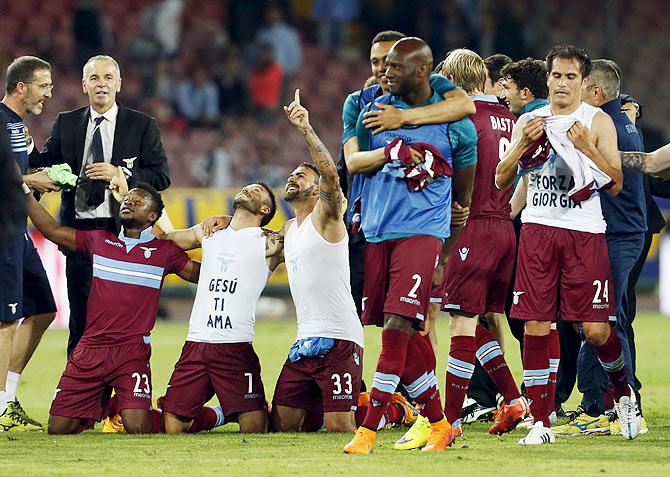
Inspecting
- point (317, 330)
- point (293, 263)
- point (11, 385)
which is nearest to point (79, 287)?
point (11, 385)

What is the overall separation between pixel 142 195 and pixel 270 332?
8169 mm

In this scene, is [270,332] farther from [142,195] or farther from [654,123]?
[654,123]

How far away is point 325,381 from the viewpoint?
9.09 meters

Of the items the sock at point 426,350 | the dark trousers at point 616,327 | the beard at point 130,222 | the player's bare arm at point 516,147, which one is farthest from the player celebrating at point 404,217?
the beard at point 130,222

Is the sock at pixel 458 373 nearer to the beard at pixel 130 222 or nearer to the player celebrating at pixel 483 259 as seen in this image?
the player celebrating at pixel 483 259

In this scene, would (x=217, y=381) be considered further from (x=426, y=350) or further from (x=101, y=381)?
(x=426, y=350)

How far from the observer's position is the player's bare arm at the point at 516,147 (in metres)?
8.05

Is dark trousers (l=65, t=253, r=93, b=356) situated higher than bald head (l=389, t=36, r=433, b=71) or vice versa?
bald head (l=389, t=36, r=433, b=71)

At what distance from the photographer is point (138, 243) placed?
371 inches

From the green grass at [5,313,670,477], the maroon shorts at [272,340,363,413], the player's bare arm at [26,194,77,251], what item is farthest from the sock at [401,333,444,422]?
the player's bare arm at [26,194,77,251]

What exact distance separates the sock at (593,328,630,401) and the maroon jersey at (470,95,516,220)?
44.2 inches

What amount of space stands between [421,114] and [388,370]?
1.42 m

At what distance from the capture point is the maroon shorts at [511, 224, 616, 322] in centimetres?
821

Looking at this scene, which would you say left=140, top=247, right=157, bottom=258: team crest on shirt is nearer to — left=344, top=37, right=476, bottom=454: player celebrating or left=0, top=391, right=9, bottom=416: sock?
left=0, top=391, right=9, bottom=416: sock
